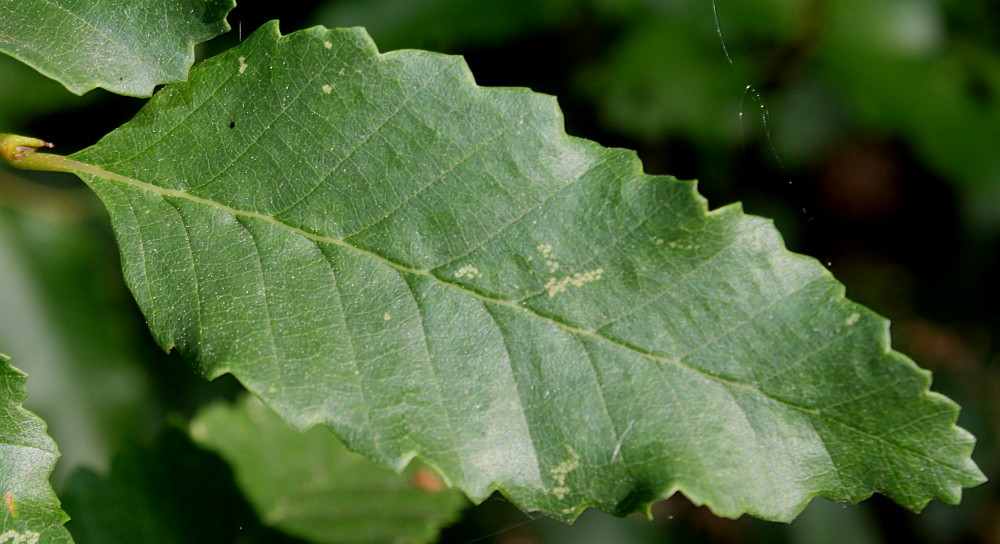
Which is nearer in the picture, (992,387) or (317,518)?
(317,518)

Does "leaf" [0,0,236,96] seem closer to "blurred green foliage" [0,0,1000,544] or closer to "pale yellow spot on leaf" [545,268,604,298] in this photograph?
"pale yellow spot on leaf" [545,268,604,298]

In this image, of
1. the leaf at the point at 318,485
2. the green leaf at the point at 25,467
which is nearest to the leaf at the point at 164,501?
the leaf at the point at 318,485

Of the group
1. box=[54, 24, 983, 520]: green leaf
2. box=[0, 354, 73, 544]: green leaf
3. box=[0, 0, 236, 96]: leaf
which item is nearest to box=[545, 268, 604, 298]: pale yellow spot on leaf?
box=[54, 24, 983, 520]: green leaf

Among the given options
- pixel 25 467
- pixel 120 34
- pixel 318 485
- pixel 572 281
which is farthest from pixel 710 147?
pixel 25 467

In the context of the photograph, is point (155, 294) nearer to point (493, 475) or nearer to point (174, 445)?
point (493, 475)

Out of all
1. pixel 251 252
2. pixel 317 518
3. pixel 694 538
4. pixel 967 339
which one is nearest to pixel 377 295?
pixel 251 252
